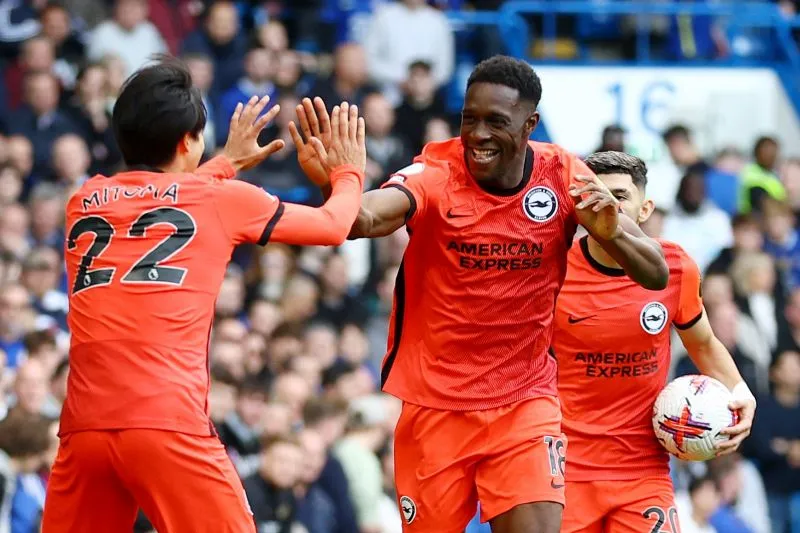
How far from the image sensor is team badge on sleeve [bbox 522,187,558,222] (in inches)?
291

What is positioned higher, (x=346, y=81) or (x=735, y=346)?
(x=346, y=81)

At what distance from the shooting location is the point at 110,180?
6535 millimetres

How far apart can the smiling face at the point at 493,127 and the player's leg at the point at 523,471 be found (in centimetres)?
111

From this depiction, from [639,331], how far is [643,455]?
24.4 inches

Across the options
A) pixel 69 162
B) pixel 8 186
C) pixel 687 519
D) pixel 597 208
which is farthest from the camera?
pixel 69 162

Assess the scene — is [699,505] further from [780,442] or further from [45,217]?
[45,217]

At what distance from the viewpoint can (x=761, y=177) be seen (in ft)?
52.5

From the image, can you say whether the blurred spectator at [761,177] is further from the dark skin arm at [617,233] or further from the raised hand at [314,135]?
the raised hand at [314,135]

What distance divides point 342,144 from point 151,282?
1.18m

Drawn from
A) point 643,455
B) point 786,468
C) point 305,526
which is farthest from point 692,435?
point 786,468

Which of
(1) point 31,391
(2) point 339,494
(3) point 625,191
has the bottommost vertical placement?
(2) point 339,494

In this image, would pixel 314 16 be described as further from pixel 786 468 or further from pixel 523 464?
pixel 523 464

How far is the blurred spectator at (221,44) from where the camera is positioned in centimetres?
1422

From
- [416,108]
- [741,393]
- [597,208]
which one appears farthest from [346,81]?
[597,208]
